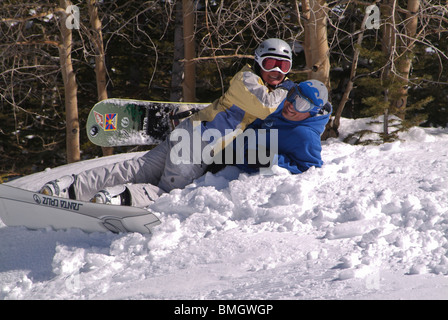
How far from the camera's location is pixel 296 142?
4.15 metres

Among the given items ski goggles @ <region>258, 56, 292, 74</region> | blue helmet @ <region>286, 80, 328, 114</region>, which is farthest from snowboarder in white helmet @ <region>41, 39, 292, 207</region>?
blue helmet @ <region>286, 80, 328, 114</region>

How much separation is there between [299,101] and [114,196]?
1947mm

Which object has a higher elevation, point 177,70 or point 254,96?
point 177,70

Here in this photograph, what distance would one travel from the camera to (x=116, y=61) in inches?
442

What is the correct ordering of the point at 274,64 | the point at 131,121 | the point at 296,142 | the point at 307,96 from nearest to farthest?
the point at 307,96 < the point at 296,142 < the point at 274,64 < the point at 131,121

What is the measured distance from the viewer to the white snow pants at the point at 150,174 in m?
4.12

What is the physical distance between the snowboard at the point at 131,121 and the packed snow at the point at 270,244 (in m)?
2.01

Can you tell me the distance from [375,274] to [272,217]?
3.37ft

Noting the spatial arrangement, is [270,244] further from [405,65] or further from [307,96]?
[405,65]

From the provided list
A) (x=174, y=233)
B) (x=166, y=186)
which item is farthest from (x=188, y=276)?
(x=166, y=186)

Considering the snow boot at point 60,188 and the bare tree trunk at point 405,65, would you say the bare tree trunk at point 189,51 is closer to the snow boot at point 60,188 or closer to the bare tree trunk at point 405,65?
the bare tree trunk at point 405,65

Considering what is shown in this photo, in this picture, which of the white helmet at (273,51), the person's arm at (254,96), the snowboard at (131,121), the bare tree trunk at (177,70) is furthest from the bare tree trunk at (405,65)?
the bare tree trunk at (177,70)

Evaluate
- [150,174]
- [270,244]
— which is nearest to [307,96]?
[270,244]

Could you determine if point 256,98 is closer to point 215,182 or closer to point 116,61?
point 215,182
